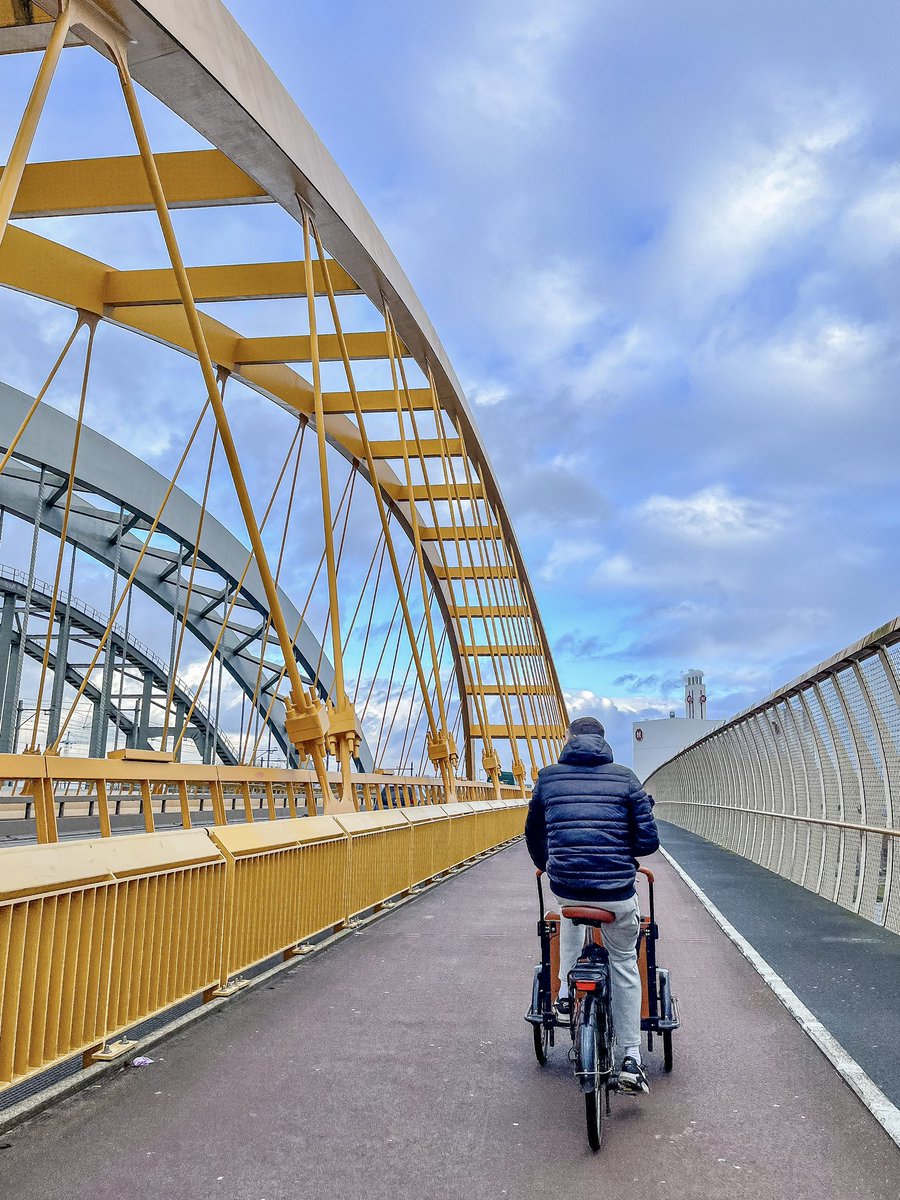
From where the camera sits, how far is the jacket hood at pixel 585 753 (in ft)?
16.1

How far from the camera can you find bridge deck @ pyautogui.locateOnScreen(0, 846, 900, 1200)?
11.9ft

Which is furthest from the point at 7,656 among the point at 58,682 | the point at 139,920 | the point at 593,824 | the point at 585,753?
the point at 593,824

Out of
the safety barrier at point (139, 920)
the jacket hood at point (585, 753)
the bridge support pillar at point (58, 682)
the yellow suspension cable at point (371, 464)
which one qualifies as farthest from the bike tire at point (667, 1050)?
the bridge support pillar at point (58, 682)

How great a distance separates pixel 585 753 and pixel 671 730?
281ft

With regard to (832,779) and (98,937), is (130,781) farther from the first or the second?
(832,779)

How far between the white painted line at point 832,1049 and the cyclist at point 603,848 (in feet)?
3.11

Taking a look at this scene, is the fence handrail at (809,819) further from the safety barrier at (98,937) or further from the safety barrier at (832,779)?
the safety barrier at (98,937)

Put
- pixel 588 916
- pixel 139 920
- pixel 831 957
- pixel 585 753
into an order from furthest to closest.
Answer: pixel 831 957 → pixel 139 920 → pixel 585 753 → pixel 588 916

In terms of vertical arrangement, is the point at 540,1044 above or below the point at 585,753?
below

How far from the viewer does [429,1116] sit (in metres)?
4.31

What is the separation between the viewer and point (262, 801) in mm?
42656

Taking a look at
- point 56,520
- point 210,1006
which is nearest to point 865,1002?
point 210,1006

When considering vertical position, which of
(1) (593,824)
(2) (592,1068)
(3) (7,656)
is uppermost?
(3) (7,656)

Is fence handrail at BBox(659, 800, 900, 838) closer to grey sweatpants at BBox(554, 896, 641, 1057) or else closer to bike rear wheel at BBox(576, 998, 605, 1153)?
grey sweatpants at BBox(554, 896, 641, 1057)
